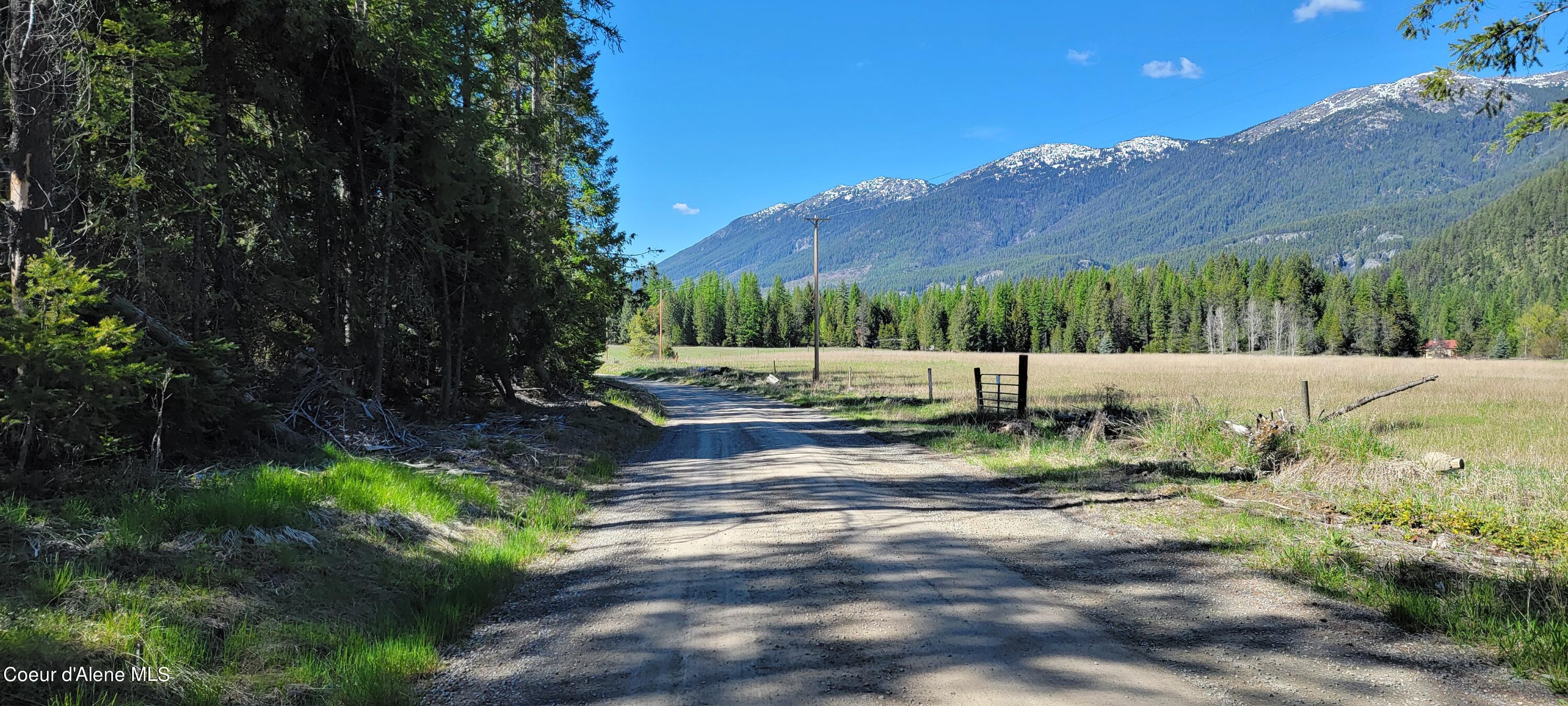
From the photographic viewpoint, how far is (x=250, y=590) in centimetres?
411

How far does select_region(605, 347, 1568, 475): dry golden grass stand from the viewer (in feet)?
42.8

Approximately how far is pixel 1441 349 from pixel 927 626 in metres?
122

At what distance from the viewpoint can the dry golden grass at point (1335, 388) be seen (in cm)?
1304

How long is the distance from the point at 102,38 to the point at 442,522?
5.42m

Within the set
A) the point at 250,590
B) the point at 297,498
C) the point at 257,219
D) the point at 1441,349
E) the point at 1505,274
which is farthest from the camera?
the point at 1505,274

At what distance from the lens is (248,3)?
24.0ft

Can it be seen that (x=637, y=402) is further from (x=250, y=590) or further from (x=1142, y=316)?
(x=1142, y=316)

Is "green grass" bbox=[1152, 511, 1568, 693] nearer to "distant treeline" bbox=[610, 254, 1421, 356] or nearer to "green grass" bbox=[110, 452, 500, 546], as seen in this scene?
"green grass" bbox=[110, 452, 500, 546]

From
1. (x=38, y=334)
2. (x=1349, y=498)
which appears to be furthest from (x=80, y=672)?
(x=1349, y=498)

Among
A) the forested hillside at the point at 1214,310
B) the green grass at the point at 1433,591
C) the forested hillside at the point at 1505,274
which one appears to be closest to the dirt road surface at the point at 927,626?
the green grass at the point at 1433,591

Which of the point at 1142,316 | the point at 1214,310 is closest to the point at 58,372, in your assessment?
the point at 1214,310

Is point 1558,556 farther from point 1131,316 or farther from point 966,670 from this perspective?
point 1131,316

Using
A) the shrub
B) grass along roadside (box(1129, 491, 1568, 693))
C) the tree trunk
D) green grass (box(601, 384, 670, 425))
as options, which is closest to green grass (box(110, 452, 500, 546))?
the shrub

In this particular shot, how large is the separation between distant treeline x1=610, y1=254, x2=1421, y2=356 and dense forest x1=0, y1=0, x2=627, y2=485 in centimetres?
5924
